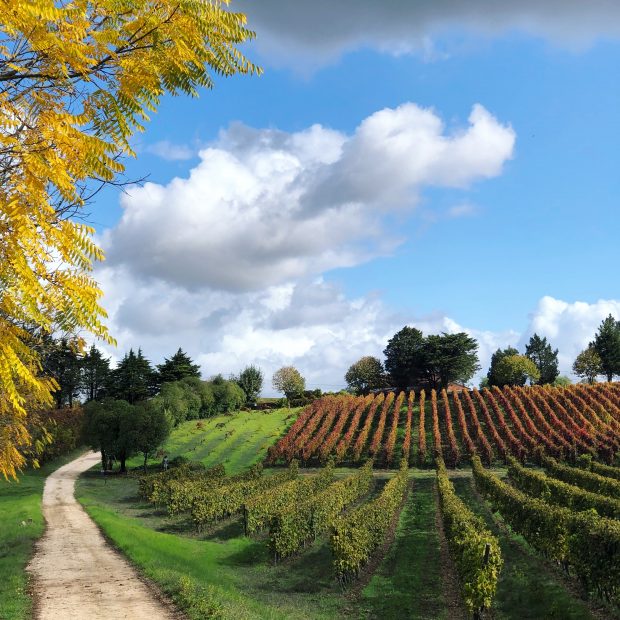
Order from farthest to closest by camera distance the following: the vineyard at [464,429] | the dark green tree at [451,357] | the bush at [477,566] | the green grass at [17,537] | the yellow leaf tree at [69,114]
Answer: the dark green tree at [451,357] < the vineyard at [464,429] < the bush at [477,566] < the green grass at [17,537] < the yellow leaf tree at [69,114]

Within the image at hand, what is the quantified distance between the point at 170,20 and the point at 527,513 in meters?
24.1

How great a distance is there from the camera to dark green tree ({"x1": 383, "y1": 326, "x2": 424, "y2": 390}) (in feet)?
Answer: 353

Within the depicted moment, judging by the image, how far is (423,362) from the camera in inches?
4126

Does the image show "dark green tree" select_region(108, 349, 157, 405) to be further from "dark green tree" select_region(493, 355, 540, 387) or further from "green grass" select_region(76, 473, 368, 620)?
"dark green tree" select_region(493, 355, 540, 387)

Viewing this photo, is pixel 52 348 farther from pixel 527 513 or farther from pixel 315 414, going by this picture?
pixel 315 414

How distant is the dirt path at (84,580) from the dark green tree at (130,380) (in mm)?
63839

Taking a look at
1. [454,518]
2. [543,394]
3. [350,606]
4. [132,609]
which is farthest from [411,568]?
[543,394]

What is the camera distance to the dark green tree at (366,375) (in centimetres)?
12256

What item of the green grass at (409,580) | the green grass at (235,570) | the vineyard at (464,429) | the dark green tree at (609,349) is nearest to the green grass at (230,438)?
the vineyard at (464,429)

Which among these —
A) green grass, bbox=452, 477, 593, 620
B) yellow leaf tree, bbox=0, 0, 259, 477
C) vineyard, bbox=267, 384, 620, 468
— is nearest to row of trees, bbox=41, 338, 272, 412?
vineyard, bbox=267, 384, 620, 468

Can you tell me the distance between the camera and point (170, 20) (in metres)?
5.45

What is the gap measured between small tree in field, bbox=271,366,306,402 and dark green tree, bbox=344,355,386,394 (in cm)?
1229

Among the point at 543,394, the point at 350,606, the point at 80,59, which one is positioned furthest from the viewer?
the point at 543,394

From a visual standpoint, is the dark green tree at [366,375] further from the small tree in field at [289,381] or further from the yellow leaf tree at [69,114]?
the yellow leaf tree at [69,114]
